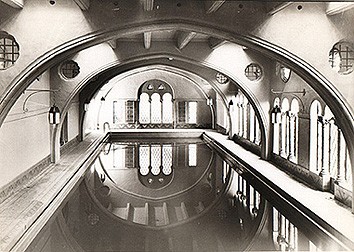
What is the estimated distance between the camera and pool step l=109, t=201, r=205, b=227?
10.3 metres

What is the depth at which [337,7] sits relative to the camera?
28.0 ft

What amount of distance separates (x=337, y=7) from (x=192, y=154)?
43.3 ft

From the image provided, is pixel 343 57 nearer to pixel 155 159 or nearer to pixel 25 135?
pixel 25 135

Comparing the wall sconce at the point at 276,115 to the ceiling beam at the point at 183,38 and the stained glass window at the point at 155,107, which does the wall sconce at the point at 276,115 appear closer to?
the ceiling beam at the point at 183,38

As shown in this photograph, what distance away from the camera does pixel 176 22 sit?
904 cm

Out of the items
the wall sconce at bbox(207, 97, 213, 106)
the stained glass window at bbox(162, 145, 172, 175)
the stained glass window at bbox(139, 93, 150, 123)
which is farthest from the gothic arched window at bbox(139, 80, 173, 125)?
the stained glass window at bbox(162, 145, 172, 175)

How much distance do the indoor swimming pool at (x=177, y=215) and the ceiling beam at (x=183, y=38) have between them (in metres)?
3.96

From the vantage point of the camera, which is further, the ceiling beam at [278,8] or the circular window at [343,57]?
the circular window at [343,57]

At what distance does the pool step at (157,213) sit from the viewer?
33.9ft

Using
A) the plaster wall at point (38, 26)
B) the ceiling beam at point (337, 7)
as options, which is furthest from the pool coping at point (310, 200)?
the plaster wall at point (38, 26)

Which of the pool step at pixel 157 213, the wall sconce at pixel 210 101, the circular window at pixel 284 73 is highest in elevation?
the circular window at pixel 284 73

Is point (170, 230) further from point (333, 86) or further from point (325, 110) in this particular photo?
point (325, 110)

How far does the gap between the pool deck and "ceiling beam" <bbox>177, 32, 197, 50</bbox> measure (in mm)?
3969

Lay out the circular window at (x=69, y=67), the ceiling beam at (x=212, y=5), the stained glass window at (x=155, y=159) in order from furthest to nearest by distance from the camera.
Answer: the stained glass window at (x=155, y=159) → the circular window at (x=69, y=67) → the ceiling beam at (x=212, y=5)
